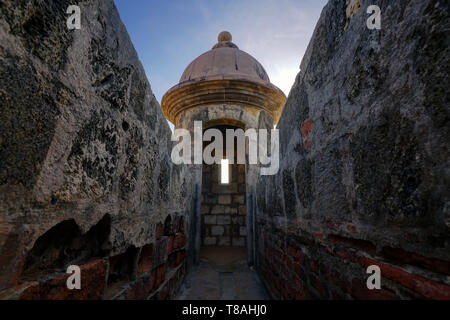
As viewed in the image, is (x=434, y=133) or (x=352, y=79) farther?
(x=352, y=79)

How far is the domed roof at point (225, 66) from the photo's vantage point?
465 centimetres

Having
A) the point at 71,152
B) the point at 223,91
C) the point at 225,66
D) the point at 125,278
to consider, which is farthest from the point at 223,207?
the point at 71,152

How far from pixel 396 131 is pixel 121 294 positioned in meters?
1.33

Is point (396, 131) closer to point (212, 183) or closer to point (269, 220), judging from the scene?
point (269, 220)

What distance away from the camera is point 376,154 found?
0.78 m

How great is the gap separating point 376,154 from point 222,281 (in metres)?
2.85

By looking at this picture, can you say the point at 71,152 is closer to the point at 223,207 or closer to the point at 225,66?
the point at 225,66

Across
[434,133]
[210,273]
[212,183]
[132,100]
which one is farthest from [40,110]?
[212,183]

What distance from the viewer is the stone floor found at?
2.49m

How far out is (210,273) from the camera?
3455mm

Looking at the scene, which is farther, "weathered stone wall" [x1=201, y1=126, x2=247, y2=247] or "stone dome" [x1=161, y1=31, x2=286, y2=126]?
"weathered stone wall" [x1=201, y1=126, x2=247, y2=247]

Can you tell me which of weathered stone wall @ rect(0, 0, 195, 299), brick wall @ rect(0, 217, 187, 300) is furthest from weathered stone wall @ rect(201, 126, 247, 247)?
weathered stone wall @ rect(0, 0, 195, 299)

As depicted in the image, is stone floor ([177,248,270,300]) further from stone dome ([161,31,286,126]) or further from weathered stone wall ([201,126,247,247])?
stone dome ([161,31,286,126])

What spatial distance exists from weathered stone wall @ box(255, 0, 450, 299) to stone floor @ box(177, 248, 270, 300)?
1.32 metres
